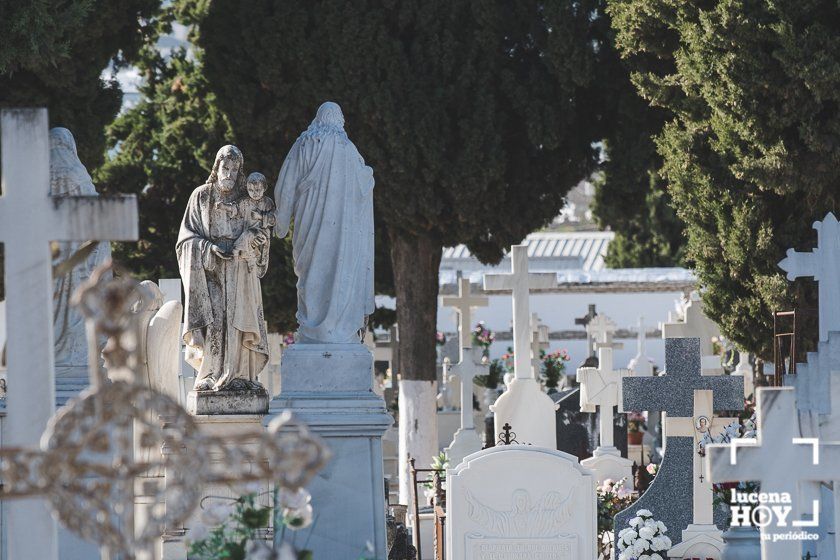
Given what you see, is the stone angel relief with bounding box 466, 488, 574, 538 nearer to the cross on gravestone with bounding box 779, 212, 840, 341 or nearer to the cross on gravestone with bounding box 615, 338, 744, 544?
the cross on gravestone with bounding box 615, 338, 744, 544

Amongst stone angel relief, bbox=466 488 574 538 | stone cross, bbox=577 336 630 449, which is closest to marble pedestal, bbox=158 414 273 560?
stone angel relief, bbox=466 488 574 538

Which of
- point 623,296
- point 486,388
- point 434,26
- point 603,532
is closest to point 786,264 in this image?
point 603,532

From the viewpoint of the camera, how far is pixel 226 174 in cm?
891

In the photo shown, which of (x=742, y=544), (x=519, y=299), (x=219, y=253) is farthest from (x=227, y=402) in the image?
(x=519, y=299)

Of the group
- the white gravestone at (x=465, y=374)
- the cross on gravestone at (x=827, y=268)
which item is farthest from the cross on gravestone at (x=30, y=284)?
the white gravestone at (x=465, y=374)

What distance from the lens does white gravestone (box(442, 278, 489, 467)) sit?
1437 cm

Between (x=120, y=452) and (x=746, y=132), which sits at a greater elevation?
(x=746, y=132)

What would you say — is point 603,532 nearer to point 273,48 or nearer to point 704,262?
point 704,262

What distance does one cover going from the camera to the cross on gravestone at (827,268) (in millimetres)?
10297

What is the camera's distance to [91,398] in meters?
4.54

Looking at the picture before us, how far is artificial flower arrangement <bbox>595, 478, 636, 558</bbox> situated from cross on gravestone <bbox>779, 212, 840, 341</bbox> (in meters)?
2.32

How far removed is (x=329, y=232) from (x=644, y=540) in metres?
3.11

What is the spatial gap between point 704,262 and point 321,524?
23.1ft

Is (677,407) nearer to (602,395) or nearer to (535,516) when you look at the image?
(535,516)
